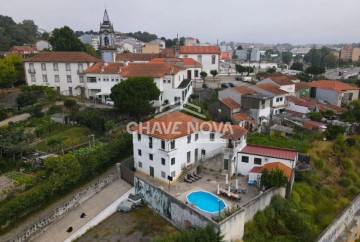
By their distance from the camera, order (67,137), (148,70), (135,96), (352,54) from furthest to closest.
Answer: (352,54), (148,70), (135,96), (67,137)

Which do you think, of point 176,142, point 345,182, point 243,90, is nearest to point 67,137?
point 176,142

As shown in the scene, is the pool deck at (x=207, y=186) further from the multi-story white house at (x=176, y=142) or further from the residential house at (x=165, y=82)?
the residential house at (x=165, y=82)

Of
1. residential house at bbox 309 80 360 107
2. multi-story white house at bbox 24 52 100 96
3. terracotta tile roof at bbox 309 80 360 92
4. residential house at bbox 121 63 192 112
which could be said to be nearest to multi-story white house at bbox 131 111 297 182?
residential house at bbox 121 63 192 112

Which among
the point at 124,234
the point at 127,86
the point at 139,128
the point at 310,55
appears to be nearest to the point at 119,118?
the point at 127,86

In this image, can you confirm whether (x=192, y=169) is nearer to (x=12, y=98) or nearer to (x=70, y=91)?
(x=70, y=91)

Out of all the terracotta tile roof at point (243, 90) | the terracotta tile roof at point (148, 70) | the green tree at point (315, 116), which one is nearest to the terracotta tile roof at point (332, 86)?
the green tree at point (315, 116)

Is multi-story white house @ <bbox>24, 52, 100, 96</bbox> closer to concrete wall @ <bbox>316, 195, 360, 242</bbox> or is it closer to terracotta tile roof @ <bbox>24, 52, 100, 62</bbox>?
terracotta tile roof @ <bbox>24, 52, 100, 62</bbox>

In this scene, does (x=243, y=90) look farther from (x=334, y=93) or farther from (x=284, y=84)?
(x=334, y=93)
